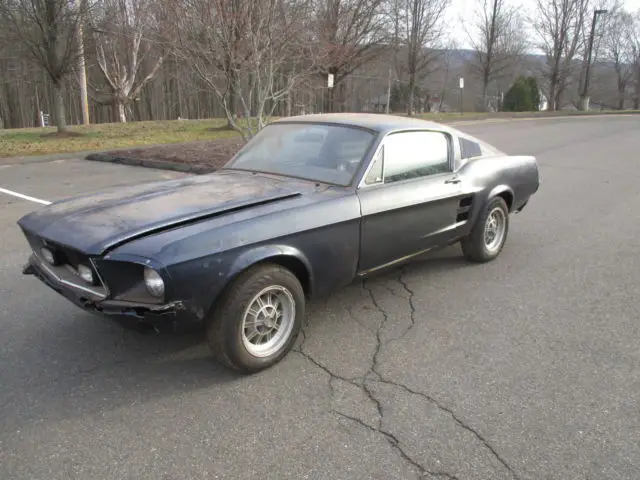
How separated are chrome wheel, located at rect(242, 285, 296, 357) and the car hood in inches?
22.7

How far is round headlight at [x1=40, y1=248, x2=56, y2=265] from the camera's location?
3109 millimetres

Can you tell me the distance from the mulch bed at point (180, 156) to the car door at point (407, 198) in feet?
22.6

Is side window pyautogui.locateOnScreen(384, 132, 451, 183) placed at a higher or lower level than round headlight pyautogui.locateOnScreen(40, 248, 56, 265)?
higher

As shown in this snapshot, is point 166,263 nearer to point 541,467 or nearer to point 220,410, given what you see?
point 220,410

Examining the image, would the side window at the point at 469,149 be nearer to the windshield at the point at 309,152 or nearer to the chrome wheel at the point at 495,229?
the chrome wheel at the point at 495,229

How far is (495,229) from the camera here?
206 inches

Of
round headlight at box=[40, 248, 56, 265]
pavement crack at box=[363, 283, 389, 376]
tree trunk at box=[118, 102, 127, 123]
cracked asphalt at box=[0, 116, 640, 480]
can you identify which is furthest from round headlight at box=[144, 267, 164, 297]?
tree trunk at box=[118, 102, 127, 123]

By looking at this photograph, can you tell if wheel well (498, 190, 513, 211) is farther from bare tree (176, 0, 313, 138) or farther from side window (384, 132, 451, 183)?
bare tree (176, 0, 313, 138)

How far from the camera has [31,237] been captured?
10.8 feet

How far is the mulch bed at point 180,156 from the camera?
36.2 ft

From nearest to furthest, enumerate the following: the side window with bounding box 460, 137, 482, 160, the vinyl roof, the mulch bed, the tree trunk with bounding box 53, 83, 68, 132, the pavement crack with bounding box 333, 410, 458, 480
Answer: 1. the pavement crack with bounding box 333, 410, 458, 480
2. the vinyl roof
3. the side window with bounding box 460, 137, 482, 160
4. the mulch bed
5. the tree trunk with bounding box 53, 83, 68, 132

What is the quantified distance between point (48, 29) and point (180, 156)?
6.51 m

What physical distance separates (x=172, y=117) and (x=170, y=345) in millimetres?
30949

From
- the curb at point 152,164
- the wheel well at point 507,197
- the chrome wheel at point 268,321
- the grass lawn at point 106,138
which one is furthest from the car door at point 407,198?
the grass lawn at point 106,138
